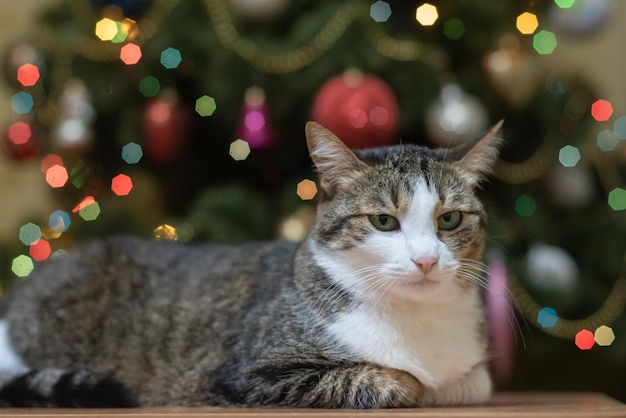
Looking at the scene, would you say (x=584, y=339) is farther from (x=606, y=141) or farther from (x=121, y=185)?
(x=121, y=185)

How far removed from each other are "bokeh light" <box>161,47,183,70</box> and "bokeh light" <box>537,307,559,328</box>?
1232 mm

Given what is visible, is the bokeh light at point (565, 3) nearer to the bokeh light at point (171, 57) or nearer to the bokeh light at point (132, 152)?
the bokeh light at point (171, 57)

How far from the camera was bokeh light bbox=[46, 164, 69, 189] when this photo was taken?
2.15 meters

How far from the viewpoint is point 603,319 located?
2135 millimetres

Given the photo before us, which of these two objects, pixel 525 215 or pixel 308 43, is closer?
pixel 308 43

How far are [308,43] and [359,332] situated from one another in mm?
940

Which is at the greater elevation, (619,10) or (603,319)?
(619,10)

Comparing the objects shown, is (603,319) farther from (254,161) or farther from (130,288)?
(130,288)

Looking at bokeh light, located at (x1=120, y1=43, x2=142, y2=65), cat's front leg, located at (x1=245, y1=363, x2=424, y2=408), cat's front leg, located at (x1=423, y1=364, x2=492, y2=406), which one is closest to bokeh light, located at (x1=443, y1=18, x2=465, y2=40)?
bokeh light, located at (x1=120, y1=43, x2=142, y2=65)

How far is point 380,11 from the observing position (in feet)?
6.75

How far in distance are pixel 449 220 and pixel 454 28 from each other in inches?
40.7

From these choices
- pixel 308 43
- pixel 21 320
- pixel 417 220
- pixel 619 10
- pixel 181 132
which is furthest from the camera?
pixel 619 10

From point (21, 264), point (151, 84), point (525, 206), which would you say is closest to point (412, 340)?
point (525, 206)

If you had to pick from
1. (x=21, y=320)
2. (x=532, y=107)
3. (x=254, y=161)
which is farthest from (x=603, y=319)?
(x=21, y=320)
